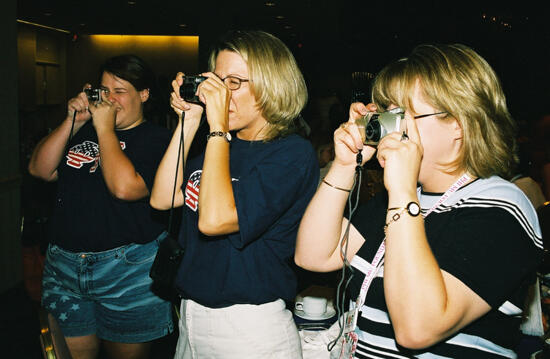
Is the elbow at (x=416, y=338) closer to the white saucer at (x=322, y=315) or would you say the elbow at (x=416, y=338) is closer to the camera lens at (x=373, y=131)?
the camera lens at (x=373, y=131)

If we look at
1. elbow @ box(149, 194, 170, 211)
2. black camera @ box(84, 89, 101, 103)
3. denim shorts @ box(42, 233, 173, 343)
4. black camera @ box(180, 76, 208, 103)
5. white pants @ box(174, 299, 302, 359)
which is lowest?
denim shorts @ box(42, 233, 173, 343)

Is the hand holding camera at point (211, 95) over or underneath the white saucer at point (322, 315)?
over

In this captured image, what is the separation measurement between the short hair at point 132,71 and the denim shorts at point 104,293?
0.76m

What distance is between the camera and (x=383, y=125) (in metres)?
1.06

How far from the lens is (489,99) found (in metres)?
1.11

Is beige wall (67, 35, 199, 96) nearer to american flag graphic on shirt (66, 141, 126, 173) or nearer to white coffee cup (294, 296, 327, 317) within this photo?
american flag graphic on shirt (66, 141, 126, 173)

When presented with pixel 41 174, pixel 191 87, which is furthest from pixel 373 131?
pixel 41 174

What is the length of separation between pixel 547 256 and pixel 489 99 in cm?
129

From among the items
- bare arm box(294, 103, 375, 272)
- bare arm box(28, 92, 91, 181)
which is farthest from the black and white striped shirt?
bare arm box(28, 92, 91, 181)

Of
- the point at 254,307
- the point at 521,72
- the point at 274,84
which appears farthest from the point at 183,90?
the point at 521,72

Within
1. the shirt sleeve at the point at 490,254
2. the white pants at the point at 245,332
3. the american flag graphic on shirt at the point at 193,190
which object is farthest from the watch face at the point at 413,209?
the american flag graphic on shirt at the point at 193,190

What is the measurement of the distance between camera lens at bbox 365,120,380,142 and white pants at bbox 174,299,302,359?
60 centimetres

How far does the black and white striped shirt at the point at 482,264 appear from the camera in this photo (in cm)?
94

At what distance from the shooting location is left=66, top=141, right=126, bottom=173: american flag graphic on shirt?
6.84 ft
